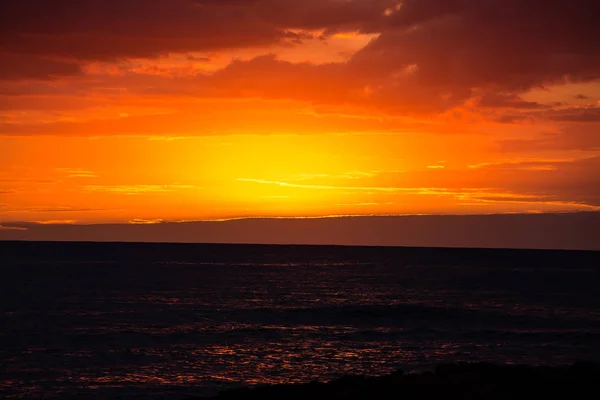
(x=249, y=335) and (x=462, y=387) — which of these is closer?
(x=462, y=387)

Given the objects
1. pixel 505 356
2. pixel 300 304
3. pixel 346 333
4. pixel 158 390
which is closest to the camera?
pixel 158 390

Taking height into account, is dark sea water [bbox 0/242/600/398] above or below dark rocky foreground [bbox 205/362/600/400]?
below

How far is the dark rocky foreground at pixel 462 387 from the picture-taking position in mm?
21969

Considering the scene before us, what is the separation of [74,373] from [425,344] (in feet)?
73.8

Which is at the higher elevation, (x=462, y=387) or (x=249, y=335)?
(x=462, y=387)

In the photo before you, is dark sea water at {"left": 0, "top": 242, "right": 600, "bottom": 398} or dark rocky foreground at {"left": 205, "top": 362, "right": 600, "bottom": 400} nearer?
dark rocky foreground at {"left": 205, "top": 362, "right": 600, "bottom": 400}

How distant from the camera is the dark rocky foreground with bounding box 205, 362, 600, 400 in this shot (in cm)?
2197

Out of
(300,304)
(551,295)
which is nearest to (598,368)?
(300,304)

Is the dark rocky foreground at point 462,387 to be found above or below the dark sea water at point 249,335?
above

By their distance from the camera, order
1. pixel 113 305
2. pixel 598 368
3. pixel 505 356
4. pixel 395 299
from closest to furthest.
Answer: pixel 598 368
pixel 505 356
pixel 113 305
pixel 395 299

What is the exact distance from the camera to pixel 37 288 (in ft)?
280

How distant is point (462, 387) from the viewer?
73.7 feet

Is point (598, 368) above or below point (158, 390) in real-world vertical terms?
above

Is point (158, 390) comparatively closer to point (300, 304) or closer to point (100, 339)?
point (100, 339)
